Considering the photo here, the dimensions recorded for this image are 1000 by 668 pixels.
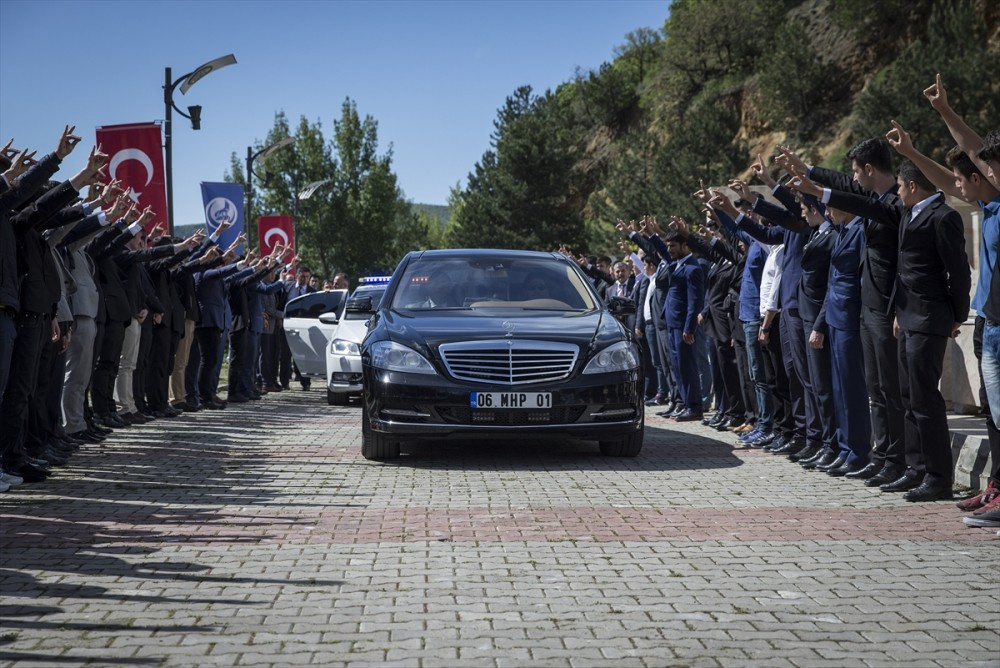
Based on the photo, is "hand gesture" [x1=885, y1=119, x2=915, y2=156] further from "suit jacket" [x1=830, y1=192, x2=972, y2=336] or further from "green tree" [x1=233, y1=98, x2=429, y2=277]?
"green tree" [x1=233, y1=98, x2=429, y2=277]

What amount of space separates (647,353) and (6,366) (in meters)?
11.8

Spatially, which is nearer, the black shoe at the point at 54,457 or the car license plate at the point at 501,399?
the car license plate at the point at 501,399

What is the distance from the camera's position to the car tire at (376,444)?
10875 millimetres

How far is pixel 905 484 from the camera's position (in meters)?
8.87

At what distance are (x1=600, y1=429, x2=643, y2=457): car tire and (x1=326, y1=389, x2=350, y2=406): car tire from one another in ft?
27.5

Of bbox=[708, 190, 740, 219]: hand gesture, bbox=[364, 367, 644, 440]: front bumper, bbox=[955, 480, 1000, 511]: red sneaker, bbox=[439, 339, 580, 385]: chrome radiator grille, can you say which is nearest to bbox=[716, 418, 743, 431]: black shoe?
bbox=[708, 190, 740, 219]: hand gesture

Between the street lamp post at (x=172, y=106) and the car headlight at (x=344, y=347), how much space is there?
4.59 metres

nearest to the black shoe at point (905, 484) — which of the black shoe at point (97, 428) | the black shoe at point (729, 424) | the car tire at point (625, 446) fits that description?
the car tire at point (625, 446)

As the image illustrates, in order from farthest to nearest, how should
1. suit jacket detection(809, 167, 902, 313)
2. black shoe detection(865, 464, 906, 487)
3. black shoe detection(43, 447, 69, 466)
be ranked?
black shoe detection(43, 447, 69, 466) < black shoe detection(865, 464, 906, 487) < suit jacket detection(809, 167, 902, 313)

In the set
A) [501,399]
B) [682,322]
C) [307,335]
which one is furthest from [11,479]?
[307,335]

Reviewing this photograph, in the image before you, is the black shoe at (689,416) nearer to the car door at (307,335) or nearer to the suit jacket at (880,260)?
the suit jacket at (880,260)

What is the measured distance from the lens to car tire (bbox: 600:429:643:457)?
36.3 feet

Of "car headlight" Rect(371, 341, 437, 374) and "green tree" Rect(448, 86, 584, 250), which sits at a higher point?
"green tree" Rect(448, 86, 584, 250)

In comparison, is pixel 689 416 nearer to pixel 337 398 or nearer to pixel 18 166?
pixel 337 398
